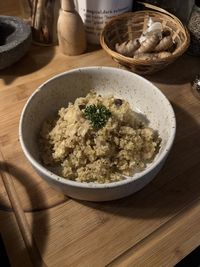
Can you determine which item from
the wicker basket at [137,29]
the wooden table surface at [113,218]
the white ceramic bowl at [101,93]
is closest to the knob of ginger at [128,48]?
the wicker basket at [137,29]

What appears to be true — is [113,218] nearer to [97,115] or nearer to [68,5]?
[97,115]

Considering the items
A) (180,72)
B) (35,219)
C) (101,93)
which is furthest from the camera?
(180,72)

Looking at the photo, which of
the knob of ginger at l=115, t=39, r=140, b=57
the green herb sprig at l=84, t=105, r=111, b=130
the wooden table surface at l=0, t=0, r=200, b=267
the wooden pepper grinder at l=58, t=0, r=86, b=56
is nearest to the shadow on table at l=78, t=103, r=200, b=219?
the wooden table surface at l=0, t=0, r=200, b=267

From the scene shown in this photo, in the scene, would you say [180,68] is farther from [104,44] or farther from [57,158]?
[57,158]

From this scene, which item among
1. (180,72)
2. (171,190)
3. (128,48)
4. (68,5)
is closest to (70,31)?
(68,5)

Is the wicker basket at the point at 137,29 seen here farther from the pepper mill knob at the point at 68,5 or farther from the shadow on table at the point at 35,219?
the shadow on table at the point at 35,219
